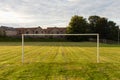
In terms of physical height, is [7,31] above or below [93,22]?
below

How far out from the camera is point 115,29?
348 ft

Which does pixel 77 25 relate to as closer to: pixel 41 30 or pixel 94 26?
pixel 94 26

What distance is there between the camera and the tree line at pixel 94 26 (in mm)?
89625

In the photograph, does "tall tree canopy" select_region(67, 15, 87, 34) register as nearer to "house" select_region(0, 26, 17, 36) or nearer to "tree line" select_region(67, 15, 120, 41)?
"tree line" select_region(67, 15, 120, 41)

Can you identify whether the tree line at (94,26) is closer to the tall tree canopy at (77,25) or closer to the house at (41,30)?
the tall tree canopy at (77,25)

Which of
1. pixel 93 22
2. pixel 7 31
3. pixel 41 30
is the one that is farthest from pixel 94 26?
pixel 7 31

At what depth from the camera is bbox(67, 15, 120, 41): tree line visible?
89625mm

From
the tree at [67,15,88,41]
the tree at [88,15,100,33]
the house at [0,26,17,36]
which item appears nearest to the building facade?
the house at [0,26,17,36]

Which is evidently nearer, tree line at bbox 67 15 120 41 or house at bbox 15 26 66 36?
tree line at bbox 67 15 120 41

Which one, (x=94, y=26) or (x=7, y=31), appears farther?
(x=7, y=31)

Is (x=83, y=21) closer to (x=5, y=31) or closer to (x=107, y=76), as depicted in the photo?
(x=5, y=31)

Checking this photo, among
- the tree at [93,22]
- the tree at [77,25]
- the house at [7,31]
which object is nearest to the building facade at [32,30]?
the house at [7,31]

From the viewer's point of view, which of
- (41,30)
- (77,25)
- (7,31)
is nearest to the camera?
(77,25)

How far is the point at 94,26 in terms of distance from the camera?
322ft
